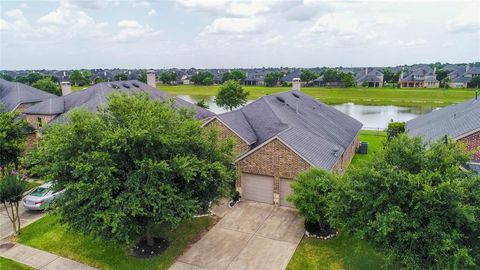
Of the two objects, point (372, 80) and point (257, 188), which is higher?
point (372, 80)

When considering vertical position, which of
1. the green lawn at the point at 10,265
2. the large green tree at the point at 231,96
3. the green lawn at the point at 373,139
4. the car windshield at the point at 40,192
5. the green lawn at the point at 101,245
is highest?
the large green tree at the point at 231,96

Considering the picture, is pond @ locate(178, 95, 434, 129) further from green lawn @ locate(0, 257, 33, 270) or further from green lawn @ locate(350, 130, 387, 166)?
green lawn @ locate(0, 257, 33, 270)

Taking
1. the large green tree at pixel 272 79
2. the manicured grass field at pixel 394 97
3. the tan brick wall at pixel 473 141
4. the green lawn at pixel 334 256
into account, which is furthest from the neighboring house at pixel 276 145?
the large green tree at pixel 272 79

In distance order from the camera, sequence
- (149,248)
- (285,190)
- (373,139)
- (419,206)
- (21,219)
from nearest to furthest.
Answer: (419,206) → (149,248) → (21,219) → (285,190) → (373,139)

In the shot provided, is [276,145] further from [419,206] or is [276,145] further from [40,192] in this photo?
[40,192]

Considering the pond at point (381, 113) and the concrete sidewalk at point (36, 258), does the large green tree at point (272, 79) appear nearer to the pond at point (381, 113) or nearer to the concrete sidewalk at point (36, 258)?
the pond at point (381, 113)

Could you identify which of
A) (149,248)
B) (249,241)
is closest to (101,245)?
(149,248)

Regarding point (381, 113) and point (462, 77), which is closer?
point (381, 113)
